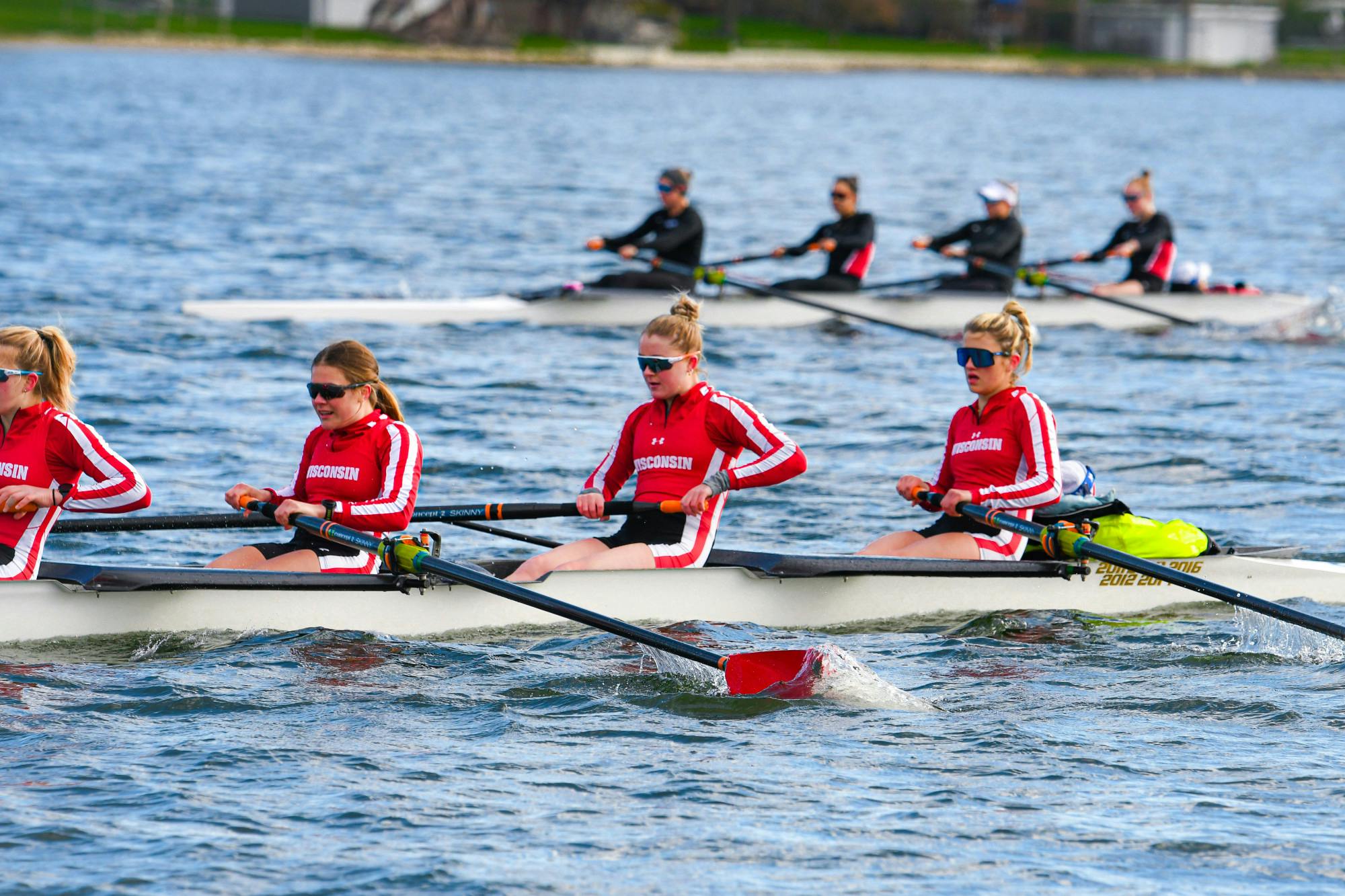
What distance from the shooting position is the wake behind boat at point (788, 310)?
725 inches

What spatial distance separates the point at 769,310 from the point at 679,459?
10642 millimetres

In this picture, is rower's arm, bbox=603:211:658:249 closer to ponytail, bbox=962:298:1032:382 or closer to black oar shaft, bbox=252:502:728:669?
ponytail, bbox=962:298:1032:382

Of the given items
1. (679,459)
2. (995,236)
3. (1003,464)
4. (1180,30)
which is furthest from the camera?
(1180,30)

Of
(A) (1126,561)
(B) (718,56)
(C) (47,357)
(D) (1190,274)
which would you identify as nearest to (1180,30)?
(B) (718,56)

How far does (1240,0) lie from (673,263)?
4202 inches

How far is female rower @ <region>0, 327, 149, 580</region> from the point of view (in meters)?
7.64

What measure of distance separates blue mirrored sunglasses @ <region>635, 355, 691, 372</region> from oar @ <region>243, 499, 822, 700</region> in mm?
1259

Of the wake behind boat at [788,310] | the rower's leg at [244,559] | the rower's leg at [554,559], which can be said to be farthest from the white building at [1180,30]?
the rower's leg at [244,559]

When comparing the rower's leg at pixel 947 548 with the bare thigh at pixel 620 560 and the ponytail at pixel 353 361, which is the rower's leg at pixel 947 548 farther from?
the ponytail at pixel 353 361

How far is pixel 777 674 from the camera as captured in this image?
25.6ft

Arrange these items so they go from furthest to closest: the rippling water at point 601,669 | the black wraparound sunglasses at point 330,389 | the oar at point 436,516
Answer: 1. the oar at point 436,516
2. the black wraparound sunglasses at point 330,389
3. the rippling water at point 601,669

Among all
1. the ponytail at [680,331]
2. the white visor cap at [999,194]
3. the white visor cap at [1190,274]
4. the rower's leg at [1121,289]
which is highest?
the white visor cap at [999,194]

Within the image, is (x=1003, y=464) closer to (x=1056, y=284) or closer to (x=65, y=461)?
(x=65, y=461)

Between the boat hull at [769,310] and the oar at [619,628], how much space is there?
10.7 m
